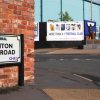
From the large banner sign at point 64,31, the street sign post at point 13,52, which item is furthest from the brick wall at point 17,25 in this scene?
the large banner sign at point 64,31

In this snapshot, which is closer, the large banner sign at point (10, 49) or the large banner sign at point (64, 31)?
the large banner sign at point (10, 49)

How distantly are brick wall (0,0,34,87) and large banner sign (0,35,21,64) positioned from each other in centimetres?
19

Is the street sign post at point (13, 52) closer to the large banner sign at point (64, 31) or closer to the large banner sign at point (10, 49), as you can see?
the large banner sign at point (10, 49)

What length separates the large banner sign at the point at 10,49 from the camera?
39.3ft

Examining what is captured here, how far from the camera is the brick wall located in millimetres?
12078

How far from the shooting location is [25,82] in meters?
13.1

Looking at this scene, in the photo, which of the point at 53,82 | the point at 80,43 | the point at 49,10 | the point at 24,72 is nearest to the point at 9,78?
the point at 24,72

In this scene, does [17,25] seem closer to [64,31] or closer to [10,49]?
[10,49]

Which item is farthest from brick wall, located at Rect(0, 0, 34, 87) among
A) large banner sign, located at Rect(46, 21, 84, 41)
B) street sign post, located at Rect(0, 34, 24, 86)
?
large banner sign, located at Rect(46, 21, 84, 41)

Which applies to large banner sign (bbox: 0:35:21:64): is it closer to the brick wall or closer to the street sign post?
the street sign post

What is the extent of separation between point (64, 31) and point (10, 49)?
4160 centimetres

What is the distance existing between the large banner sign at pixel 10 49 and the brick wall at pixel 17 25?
0.19m

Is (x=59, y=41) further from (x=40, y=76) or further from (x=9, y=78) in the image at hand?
(x=9, y=78)

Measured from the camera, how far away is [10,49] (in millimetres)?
12258
